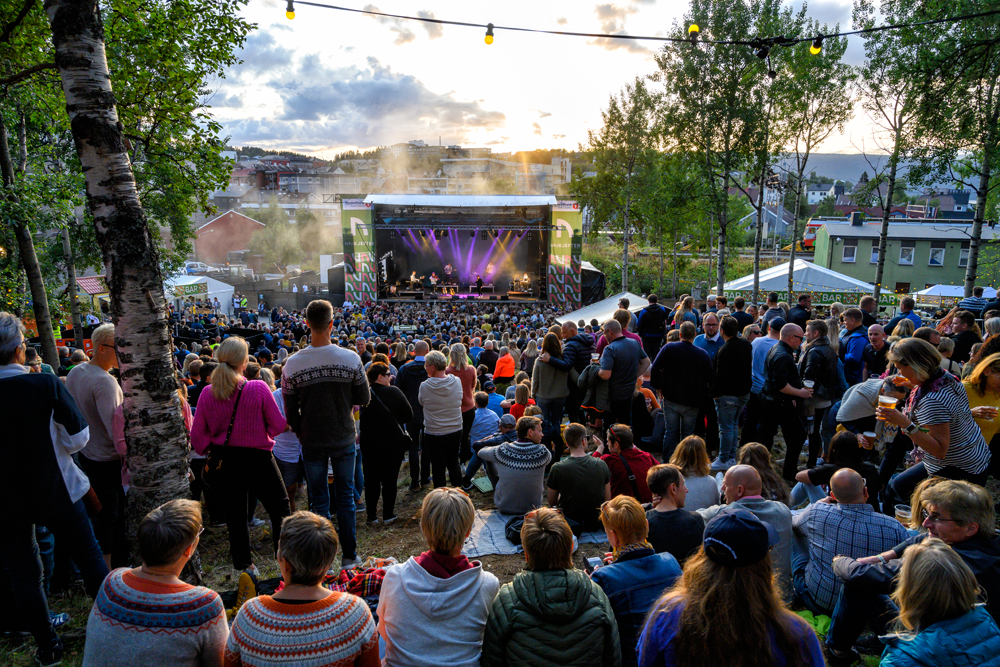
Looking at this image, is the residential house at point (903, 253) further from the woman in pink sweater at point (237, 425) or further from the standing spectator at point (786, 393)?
the woman in pink sweater at point (237, 425)

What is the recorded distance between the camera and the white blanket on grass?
3.61m

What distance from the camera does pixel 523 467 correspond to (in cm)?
388

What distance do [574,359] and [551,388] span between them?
38 centimetres

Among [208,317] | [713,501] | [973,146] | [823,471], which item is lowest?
[208,317]

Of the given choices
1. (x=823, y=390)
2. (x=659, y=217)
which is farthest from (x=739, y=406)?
Answer: (x=659, y=217)

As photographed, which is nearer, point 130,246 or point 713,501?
point 130,246

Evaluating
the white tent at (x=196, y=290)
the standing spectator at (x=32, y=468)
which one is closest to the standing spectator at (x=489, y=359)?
the standing spectator at (x=32, y=468)

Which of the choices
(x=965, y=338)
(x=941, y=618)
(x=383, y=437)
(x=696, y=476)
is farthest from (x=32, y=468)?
(x=965, y=338)

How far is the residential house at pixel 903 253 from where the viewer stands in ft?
84.4

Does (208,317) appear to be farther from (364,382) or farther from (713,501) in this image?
(713,501)

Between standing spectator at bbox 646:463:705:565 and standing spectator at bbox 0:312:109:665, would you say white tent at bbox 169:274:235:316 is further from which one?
standing spectator at bbox 646:463:705:565

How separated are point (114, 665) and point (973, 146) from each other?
14010 mm

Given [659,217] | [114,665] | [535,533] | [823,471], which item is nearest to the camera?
[114,665]

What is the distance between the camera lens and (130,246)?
2.80 m
